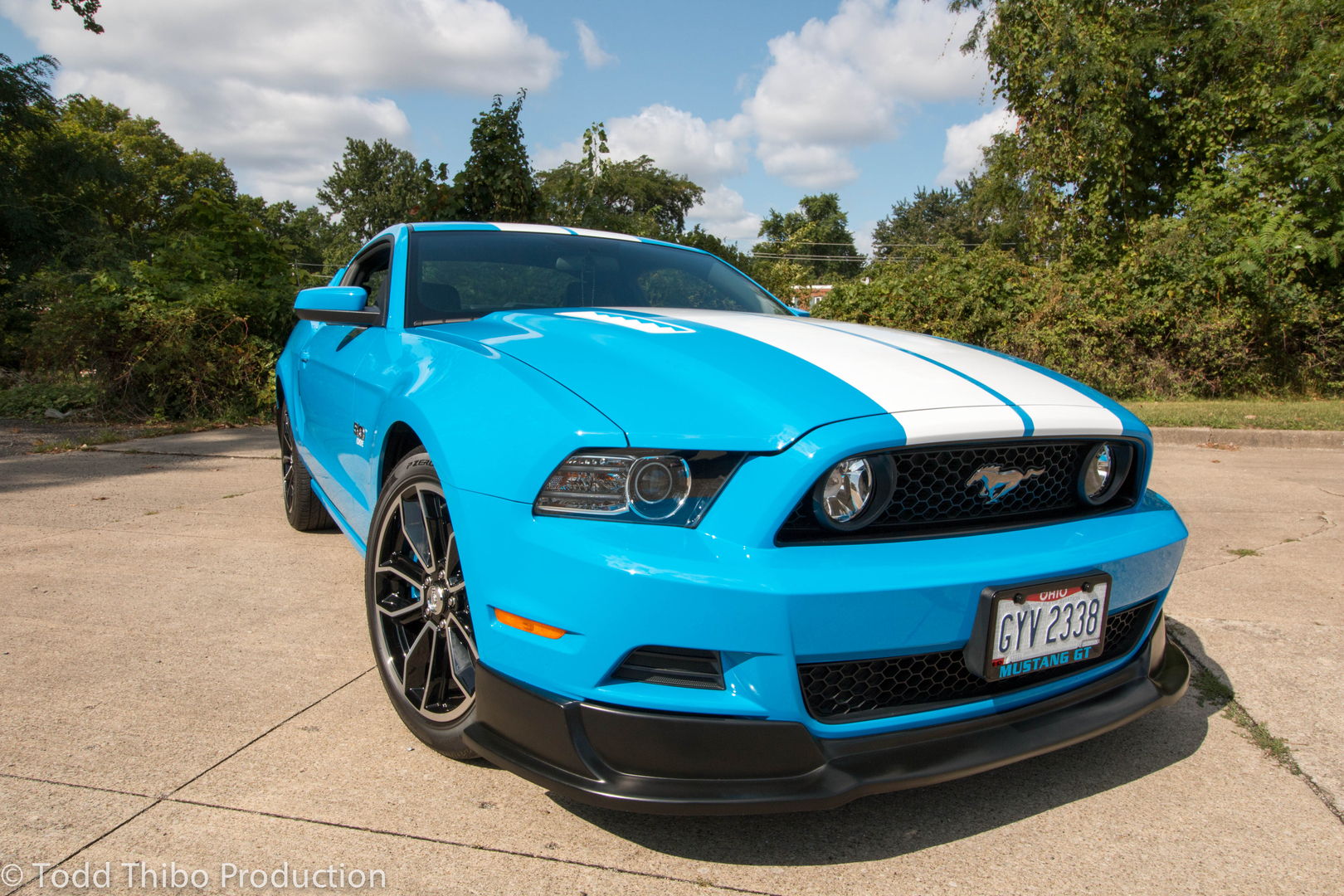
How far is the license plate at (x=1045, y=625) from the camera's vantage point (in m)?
1.56

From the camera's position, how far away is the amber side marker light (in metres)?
1.52

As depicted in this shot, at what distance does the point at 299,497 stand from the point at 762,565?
3.25 metres

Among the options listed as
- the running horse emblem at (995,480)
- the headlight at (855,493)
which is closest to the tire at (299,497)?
the headlight at (855,493)

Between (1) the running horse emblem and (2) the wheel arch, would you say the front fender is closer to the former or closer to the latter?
(2) the wheel arch

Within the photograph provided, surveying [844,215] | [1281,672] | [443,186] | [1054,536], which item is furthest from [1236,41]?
[844,215]

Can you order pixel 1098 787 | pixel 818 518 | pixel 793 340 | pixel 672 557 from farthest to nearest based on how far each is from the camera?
1. pixel 793 340
2. pixel 1098 787
3. pixel 818 518
4. pixel 672 557

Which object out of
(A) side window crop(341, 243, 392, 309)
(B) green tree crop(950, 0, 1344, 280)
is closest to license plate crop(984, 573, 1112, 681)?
(A) side window crop(341, 243, 392, 309)

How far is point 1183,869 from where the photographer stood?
162 cm

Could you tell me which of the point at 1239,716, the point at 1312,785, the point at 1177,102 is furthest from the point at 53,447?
the point at 1177,102

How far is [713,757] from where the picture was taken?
144 cm

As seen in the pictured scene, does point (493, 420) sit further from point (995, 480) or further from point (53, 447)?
point (53, 447)

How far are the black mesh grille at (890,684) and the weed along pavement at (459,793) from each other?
33 cm

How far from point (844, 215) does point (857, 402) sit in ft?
312

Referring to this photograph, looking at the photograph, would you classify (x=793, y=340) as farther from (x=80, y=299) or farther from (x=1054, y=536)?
(x=80, y=299)
